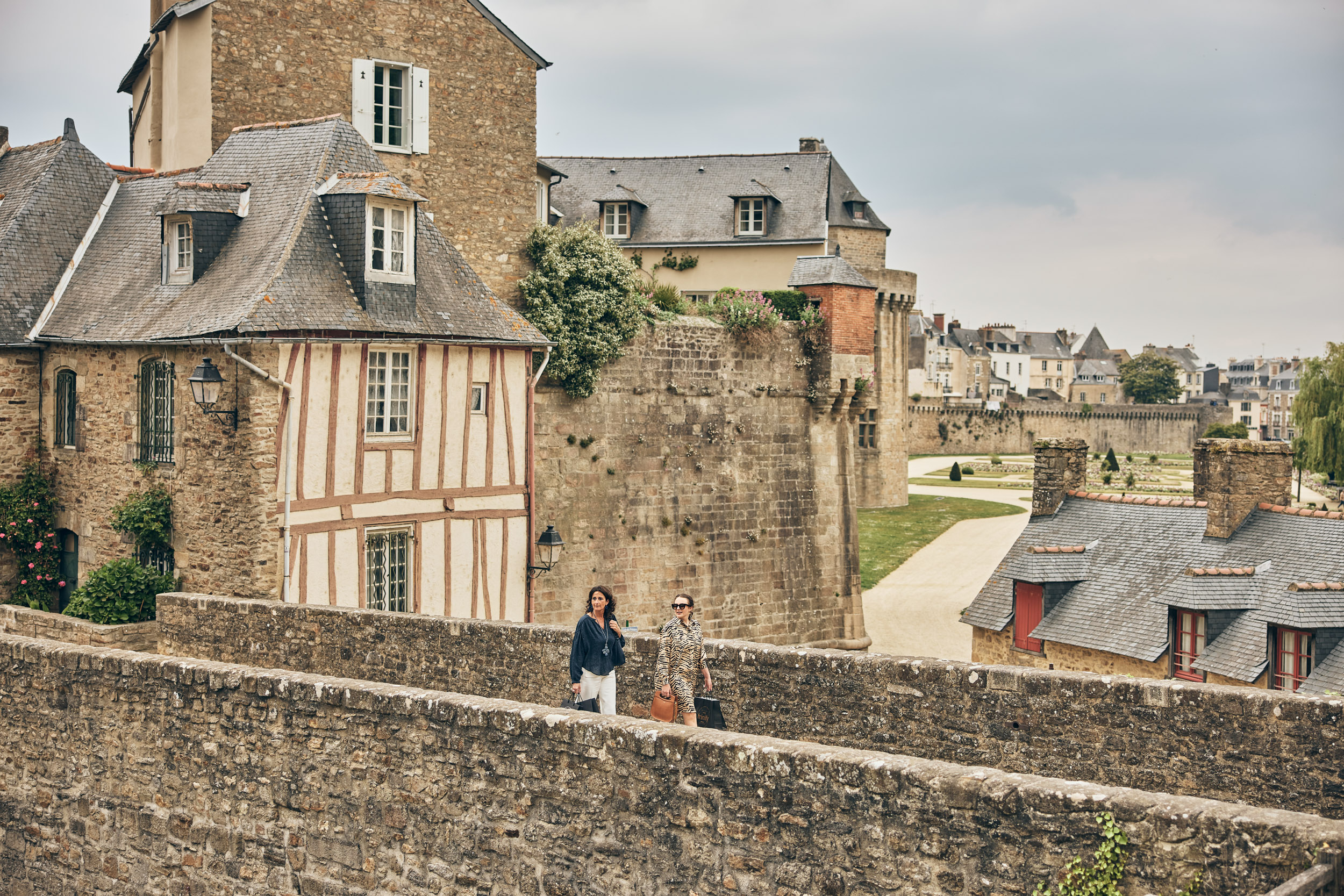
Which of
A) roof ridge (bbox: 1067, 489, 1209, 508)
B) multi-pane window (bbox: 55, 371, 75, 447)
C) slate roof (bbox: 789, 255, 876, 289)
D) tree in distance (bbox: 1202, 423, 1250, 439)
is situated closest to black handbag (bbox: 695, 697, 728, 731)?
multi-pane window (bbox: 55, 371, 75, 447)

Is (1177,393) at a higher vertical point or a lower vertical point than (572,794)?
higher

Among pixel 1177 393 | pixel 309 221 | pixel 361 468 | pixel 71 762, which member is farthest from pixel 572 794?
pixel 1177 393

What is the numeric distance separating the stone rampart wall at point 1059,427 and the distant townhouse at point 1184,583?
5492 centimetres

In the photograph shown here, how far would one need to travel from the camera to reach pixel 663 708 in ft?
25.1

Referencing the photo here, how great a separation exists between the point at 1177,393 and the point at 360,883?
106207 millimetres

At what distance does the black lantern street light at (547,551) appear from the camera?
51.7ft

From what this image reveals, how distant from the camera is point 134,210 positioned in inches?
610

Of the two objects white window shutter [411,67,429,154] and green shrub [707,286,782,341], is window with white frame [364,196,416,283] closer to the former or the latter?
white window shutter [411,67,429,154]

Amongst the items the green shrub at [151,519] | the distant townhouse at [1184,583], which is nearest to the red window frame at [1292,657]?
the distant townhouse at [1184,583]

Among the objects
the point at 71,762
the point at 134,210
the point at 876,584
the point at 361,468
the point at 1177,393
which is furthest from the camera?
the point at 1177,393

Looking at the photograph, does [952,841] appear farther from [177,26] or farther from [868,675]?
[177,26]

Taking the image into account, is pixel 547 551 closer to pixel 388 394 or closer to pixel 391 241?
pixel 388 394

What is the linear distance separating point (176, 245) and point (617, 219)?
61.0ft

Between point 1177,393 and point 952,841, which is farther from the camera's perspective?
point 1177,393
